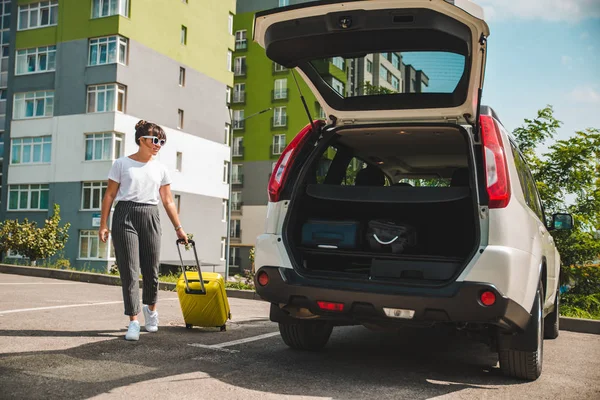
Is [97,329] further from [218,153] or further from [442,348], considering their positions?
[218,153]

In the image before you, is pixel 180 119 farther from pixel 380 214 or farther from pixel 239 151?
pixel 380 214

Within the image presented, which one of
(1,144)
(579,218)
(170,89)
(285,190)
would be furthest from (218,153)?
(285,190)

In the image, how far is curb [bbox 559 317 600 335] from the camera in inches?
371

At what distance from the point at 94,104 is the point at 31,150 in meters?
5.36

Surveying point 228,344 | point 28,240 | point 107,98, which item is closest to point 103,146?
point 107,98

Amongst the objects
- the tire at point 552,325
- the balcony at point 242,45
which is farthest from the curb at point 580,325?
the balcony at point 242,45

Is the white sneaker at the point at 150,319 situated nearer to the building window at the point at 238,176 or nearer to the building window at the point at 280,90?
the building window at the point at 280,90

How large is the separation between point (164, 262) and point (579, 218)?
1241 inches

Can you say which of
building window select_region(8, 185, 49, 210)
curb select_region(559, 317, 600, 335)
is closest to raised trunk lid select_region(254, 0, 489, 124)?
curb select_region(559, 317, 600, 335)

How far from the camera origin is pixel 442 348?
662 centimetres

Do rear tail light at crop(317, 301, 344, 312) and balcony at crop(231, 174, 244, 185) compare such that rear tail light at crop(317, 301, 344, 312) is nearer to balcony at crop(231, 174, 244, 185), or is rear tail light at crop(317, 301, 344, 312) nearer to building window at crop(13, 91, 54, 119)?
building window at crop(13, 91, 54, 119)

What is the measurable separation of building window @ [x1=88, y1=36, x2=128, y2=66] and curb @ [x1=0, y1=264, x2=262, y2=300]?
22995mm

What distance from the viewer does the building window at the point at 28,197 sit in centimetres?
3891

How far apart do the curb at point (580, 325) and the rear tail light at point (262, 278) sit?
245 inches
